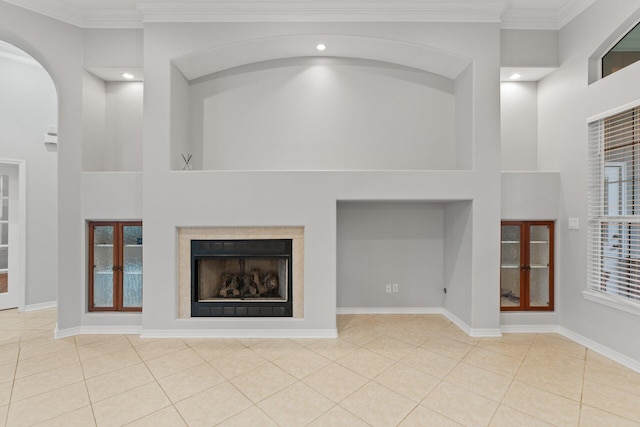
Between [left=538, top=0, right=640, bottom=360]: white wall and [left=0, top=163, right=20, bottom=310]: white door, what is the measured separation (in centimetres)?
713

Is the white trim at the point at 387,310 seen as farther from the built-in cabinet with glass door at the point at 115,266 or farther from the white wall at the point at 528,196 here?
the built-in cabinet with glass door at the point at 115,266

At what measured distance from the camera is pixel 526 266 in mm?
3619

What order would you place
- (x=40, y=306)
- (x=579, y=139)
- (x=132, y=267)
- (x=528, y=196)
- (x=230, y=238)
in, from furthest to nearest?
(x=40, y=306)
(x=132, y=267)
(x=528, y=196)
(x=230, y=238)
(x=579, y=139)

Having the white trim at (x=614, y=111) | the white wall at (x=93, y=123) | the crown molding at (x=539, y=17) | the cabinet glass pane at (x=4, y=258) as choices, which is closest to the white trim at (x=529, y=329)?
Answer: the white trim at (x=614, y=111)

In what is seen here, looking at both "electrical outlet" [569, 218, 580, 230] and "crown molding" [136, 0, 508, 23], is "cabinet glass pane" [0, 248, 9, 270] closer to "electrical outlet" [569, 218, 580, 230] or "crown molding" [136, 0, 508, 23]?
"crown molding" [136, 0, 508, 23]

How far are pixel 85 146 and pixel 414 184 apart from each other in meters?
3.83

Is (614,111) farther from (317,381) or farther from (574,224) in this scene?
(317,381)

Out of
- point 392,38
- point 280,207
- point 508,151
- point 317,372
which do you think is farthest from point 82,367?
point 508,151

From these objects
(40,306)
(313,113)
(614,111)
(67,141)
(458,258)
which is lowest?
(40,306)

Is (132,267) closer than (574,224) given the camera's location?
No

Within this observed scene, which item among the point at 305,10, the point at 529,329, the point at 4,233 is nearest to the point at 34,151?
the point at 4,233

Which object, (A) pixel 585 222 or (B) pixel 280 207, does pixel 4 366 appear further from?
(A) pixel 585 222

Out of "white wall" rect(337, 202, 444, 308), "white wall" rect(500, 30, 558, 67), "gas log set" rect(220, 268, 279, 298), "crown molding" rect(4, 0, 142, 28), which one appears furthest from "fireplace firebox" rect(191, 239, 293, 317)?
"white wall" rect(500, 30, 558, 67)

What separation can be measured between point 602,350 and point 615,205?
1.43 m
